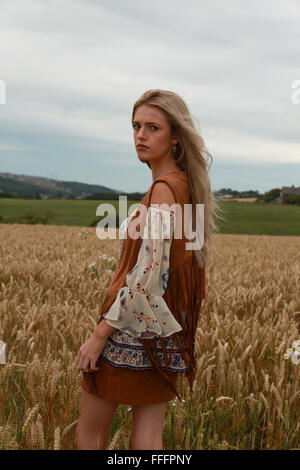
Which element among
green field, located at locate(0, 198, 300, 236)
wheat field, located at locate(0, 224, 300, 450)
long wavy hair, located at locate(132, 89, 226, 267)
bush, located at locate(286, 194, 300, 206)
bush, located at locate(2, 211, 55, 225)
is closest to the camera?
long wavy hair, located at locate(132, 89, 226, 267)

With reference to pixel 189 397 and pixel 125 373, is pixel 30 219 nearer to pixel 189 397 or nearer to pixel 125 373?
pixel 189 397

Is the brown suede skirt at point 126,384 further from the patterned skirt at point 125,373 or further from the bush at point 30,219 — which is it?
the bush at point 30,219

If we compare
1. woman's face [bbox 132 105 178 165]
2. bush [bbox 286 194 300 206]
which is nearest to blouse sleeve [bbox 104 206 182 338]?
woman's face [bbox 132 105 178 165]

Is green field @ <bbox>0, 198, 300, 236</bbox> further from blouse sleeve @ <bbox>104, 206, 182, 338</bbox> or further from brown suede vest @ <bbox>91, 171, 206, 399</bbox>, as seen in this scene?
blouse sleeve @ <bbox>104, 206, 182, 338</bbox>

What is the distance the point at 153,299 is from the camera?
1.55 m

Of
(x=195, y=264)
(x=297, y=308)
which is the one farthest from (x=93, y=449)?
(x=297, y=308)

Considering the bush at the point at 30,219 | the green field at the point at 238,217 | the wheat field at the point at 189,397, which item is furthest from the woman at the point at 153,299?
the bush at the point at 30,219

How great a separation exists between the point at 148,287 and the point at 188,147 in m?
0.62

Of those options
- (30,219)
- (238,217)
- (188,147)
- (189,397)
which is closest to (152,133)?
(188,147)

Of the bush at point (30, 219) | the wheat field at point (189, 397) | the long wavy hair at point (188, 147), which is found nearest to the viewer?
the long wavy hair at point (188, 147)

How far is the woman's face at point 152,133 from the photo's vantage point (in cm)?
171

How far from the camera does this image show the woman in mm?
1532

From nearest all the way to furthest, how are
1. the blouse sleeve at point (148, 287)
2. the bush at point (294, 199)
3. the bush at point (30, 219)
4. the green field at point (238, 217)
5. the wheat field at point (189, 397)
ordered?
1. the blouse sleeve at point (148, 287)
2. the wheat field at point (189, 397)
3. the bush at point (30, 219)
4. the green field at point (238, 217)
5. the bush at point (294, 199)
